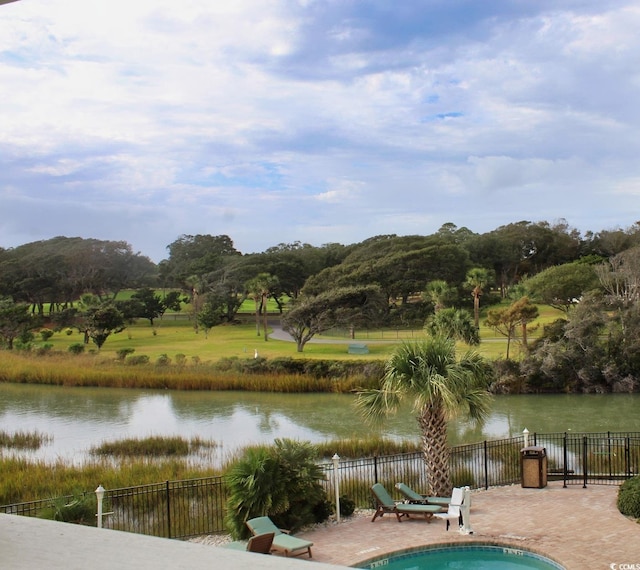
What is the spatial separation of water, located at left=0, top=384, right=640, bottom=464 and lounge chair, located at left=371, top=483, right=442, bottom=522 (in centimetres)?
864

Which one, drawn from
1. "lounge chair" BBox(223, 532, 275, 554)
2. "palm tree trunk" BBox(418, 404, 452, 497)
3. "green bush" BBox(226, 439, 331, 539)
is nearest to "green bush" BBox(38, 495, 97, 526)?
"green bush" BBox(226, 439, 331, 539)

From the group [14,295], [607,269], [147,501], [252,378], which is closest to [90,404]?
[252,378]

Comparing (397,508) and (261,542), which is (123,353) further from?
(261,542)

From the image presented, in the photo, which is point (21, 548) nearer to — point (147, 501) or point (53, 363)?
point (147, 501)

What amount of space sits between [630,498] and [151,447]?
15.0 m

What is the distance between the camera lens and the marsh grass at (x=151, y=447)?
23344 millimetres

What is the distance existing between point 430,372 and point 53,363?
3731cm

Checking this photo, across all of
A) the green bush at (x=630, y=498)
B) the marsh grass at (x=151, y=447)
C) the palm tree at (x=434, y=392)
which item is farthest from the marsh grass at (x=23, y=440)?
the green bush at (x=630, y=498)

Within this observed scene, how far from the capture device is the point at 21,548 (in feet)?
6.69

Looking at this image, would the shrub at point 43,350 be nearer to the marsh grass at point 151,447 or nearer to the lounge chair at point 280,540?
the marsh grass at point 151,447

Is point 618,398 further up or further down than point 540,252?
further down

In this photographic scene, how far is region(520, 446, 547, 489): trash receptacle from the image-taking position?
15891 mm

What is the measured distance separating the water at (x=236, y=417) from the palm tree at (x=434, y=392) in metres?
8.10

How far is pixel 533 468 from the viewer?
15953 millimetres
